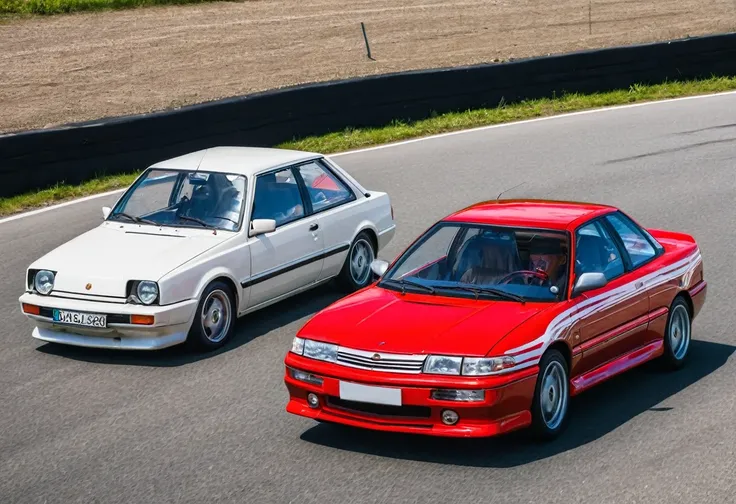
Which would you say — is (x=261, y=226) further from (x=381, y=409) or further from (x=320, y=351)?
(x=381, y=409)

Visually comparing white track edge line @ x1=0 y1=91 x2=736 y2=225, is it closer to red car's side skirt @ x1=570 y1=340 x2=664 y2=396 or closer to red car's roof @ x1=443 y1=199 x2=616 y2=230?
red car's roof @ x1=443 y1=199 x2=616 y2=230

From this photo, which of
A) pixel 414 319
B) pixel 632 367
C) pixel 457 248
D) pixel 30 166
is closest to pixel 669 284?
pixel 632 367

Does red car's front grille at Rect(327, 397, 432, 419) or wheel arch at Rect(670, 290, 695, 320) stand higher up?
red car's front grille at Rect(327, 397, 432, 419)

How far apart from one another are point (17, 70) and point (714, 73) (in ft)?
48.3

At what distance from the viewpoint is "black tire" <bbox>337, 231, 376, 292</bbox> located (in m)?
11.1

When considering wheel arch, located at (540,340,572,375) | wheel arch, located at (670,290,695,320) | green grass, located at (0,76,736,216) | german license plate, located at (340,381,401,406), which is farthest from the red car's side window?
green grass, located at (0,76,736,216)

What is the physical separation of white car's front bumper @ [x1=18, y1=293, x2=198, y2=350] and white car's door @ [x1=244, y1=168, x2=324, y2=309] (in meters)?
0.89

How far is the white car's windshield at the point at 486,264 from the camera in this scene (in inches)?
300

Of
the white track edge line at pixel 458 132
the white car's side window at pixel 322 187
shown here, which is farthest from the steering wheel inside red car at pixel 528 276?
the white track edge line at pixel 458 132

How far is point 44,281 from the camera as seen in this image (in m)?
9.30

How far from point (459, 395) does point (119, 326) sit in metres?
3.35

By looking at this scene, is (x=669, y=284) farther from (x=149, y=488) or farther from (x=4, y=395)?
(x=4, y=395)

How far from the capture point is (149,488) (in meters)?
6.52

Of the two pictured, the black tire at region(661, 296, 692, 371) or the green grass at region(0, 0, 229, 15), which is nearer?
the black tire at region(661, 296, 692, 371)
